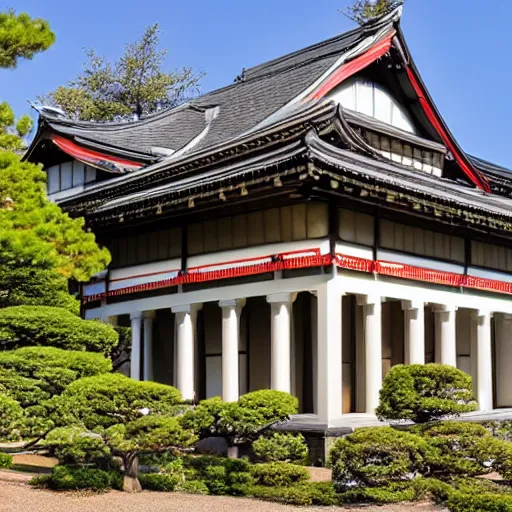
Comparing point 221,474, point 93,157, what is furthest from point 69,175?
point 221,474

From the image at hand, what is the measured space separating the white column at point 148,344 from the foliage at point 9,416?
33.7 feet

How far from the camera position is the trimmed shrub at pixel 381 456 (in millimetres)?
13992

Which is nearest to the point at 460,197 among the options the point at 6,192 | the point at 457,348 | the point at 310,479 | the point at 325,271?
the point at 457,348

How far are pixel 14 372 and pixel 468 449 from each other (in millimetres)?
8023

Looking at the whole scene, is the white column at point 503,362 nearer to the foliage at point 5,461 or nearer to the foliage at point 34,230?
the foliage at point 34,230

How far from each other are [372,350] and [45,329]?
8.10 metres

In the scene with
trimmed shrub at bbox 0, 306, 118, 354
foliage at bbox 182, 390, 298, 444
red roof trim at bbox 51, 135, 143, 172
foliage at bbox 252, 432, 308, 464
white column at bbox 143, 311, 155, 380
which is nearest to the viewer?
foliage at bbox 182, 390, 298, 444

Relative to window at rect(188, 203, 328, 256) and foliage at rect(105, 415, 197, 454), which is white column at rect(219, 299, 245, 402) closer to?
window at rect(188, 203, 328, 256)

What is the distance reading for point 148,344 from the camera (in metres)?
24.9

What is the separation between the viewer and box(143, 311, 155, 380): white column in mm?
24641

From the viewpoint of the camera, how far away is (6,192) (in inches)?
679

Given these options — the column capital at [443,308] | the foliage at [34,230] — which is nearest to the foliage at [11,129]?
the foliage at [34,230]

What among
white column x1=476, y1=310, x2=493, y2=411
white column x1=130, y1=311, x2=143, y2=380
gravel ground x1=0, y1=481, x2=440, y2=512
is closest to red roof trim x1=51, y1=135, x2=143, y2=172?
white column x1=130, y1=311, x2=143, y2=380

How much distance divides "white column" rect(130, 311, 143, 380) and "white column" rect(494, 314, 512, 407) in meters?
11.4
